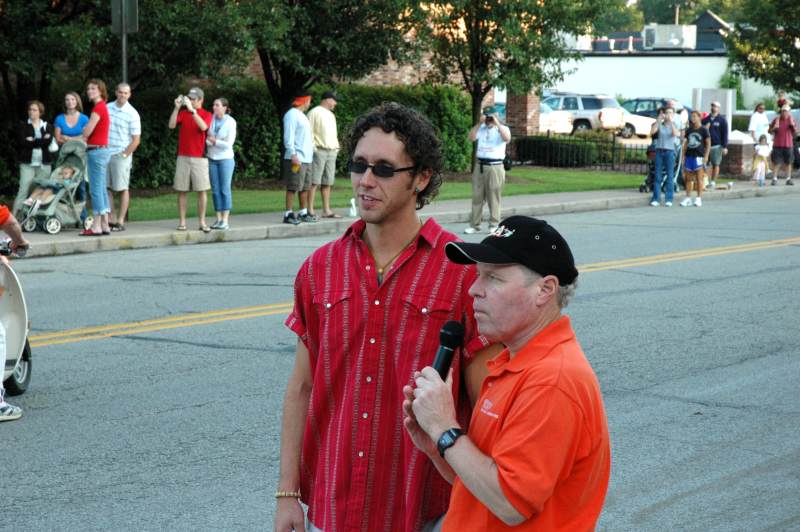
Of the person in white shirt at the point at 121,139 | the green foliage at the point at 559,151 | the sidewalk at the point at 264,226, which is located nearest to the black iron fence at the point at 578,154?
the green foliage at the point at 559,151

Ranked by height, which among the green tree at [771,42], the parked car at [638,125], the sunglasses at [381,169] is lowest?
the sunglasses at [381,169]

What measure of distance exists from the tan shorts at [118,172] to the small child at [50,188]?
1.87 ft

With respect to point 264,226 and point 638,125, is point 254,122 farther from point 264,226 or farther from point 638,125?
point 638,125

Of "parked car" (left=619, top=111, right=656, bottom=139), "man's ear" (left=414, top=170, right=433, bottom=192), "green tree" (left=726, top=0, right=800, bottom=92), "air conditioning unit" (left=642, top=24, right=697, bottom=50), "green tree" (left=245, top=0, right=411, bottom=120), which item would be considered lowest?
"man's ear" (left=414, top=170, right=433, bottom=192)

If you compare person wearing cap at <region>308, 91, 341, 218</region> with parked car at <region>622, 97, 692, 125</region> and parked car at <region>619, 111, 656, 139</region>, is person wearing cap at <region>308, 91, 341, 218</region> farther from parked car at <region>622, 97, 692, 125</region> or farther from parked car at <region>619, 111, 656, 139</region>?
parked car at <region>622, 97, 692, 125</region>

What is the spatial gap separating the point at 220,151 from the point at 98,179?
1.74 metres

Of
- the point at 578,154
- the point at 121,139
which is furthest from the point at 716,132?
the point at 121,139

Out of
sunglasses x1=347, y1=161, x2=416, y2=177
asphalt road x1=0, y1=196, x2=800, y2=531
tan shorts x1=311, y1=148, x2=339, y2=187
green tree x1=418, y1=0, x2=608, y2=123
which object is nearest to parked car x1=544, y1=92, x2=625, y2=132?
green tree x1=418, y1=0, x2=608, y2=123

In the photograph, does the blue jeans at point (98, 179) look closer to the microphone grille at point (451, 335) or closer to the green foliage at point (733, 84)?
the microphone grille at point (451, 335)

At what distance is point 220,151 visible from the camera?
17188 millimetres

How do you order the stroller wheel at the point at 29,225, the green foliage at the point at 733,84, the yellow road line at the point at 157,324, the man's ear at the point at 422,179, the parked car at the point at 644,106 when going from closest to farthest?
the man's ear at the point at 422,179 → the yellow road line at the point at 157,324 → the stroller wheel at the point at 29,225 → the parked car at the point at 644,106 → the green foliage at the point at 733,84

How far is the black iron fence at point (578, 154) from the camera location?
33719 millimetres

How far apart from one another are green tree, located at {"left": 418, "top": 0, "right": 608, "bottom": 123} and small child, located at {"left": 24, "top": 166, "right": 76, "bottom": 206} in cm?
1110

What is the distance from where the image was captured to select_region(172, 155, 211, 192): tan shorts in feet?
56.2
